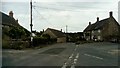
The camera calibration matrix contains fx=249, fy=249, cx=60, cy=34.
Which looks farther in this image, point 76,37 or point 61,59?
point 76,37

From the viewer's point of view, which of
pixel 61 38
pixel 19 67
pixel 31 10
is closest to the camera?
pixel 19 67

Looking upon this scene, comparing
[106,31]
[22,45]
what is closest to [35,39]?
[22,45]

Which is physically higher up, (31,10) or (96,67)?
(31,10)

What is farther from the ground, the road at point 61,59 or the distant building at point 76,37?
the distant building at point 76,37

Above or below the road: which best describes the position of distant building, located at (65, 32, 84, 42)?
above

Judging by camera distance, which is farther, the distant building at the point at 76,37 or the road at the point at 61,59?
the distant building at the point at 76,37

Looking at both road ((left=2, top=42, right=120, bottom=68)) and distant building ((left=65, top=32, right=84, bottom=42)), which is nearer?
road ((left=2, top=42, right=120, bottom=68))

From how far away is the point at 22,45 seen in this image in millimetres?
43438

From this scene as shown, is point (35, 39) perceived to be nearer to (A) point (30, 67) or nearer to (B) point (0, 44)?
(B) point (0, 44)

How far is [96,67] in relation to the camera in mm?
13625

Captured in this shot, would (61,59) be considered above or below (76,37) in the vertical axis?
below

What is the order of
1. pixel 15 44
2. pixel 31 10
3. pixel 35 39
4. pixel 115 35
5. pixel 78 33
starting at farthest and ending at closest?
1. pixel 78 33
2. pixel 115 35
3. pixel 35 39
4. pixel 31 10
5. pixel 15 44

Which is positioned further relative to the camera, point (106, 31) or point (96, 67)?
point (106, 31)

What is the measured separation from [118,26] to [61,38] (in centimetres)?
3038
